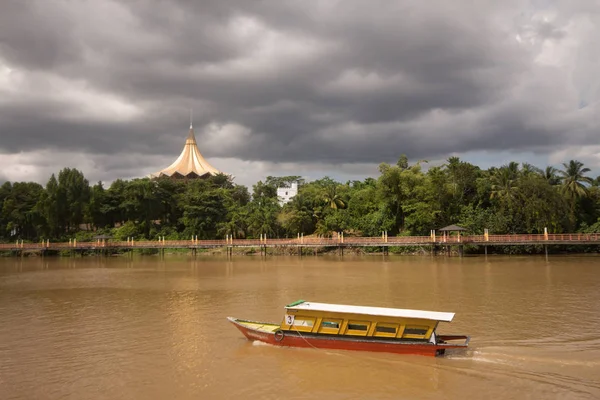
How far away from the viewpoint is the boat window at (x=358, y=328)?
11.4m

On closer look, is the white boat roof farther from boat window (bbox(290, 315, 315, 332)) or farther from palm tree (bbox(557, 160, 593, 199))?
palm tree (bbox(557, 160, 593, 199))

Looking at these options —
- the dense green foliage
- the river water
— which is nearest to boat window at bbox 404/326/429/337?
the river water

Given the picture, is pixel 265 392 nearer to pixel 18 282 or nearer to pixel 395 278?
pixel 395 278

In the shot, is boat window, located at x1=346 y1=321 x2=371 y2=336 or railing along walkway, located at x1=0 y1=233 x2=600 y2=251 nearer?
boat window, located at x1=346 y1=321 x2=371 y2=336

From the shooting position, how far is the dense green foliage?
43344mm

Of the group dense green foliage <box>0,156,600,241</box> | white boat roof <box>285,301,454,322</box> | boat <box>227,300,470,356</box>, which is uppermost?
dense green foliage <box>0,156,600,241</box>

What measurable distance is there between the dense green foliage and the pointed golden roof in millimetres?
9327

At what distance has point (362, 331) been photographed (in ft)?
37.6

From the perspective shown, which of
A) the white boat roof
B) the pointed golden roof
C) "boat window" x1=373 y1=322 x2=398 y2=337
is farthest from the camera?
the pointed golden roof

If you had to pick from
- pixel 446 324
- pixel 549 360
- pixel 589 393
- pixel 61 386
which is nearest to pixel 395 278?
pixel 446 324

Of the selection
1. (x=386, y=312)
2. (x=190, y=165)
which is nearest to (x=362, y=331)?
(x=386, y=312)

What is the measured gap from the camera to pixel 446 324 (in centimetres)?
1411

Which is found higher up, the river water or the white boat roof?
the white boat roof

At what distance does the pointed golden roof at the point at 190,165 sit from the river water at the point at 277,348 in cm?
5854
